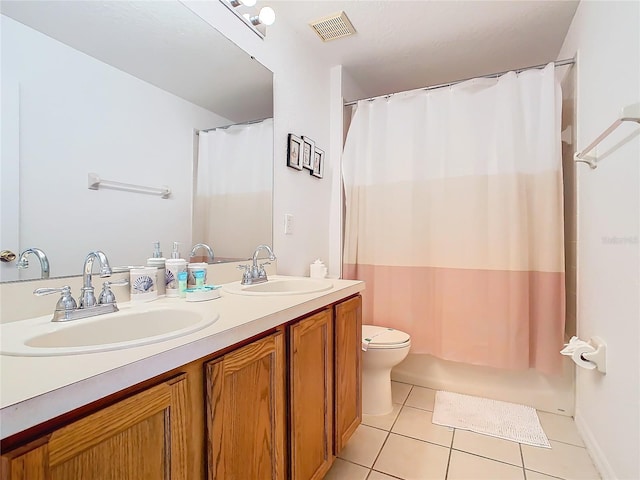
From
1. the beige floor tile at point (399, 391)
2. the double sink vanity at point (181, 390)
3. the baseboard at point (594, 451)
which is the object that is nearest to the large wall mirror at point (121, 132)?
the double sink vanity at point (181, 390)

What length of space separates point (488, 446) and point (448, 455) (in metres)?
0.23

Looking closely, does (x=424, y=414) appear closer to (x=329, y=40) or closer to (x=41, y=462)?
(x=41, y=462)

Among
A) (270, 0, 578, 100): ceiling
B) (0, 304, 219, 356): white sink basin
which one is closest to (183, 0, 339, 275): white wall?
(270, 0, 578, 100): ceiling

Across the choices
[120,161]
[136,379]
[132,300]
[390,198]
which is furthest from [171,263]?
[390,198]

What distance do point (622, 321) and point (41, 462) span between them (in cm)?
173

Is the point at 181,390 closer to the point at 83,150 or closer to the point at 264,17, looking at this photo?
the point at 83,150

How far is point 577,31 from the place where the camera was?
1723 millimetres

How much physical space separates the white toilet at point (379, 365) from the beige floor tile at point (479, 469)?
462mm

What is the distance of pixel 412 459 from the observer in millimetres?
1479

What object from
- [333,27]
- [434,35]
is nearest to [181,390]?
[333,27]

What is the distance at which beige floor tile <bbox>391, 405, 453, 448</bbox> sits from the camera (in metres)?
1.63

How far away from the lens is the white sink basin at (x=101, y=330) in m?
0.63

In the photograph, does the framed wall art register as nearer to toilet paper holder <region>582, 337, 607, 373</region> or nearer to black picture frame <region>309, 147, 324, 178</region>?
black picture frame <region>309, 147, 324, 178</region>

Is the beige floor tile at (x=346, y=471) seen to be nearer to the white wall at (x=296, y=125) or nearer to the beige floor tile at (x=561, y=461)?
the beige floor tile at (x=561, y=461)
